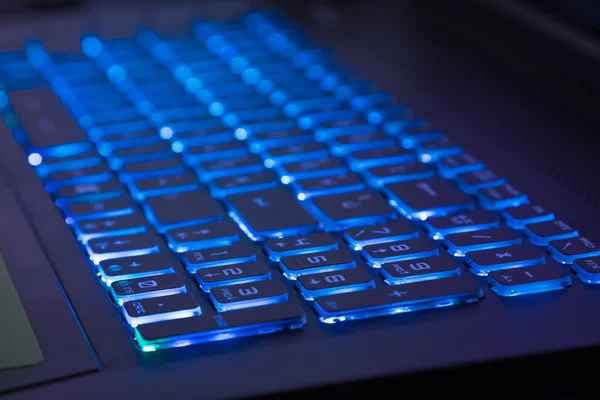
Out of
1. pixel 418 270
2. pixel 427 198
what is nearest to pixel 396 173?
pixel 427 198

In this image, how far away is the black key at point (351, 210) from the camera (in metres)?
0.58

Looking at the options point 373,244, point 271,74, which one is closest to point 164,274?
point 373,244

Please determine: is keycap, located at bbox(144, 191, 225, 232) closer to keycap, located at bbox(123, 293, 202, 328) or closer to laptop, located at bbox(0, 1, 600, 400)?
laptop, located at bbox(0, 1, 600, 400)

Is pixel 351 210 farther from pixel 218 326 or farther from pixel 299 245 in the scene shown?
pixel 218 326

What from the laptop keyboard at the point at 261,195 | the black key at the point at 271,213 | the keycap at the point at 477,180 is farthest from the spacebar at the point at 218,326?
the keycap at the point at 477,180

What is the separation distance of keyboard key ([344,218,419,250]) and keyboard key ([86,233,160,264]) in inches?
5.0

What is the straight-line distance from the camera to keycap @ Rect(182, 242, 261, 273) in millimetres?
517

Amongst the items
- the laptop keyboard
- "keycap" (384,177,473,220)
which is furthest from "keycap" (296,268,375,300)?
"keycap" (384,177,473,220)

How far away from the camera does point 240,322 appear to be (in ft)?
1.48

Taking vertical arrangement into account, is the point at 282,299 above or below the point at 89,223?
below

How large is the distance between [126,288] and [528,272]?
0.24 m

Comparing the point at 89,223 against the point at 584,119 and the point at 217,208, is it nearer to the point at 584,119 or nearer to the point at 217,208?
the point at 217,208

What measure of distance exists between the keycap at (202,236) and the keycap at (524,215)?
19 centimetres

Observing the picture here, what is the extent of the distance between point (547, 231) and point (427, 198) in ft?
0.30
